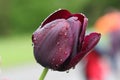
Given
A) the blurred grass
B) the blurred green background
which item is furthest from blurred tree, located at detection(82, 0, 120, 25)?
the blurred grass

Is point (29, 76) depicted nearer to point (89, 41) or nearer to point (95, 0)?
point (95, 0)

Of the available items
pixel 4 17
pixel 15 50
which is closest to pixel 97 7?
pixel 4 17

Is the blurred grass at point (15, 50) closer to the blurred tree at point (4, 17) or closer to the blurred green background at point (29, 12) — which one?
the blurred green background at point (29, 12)

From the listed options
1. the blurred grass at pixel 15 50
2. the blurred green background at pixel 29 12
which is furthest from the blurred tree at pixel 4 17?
the blurred grass at pixel 15 50

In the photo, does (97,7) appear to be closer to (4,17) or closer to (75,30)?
(4,17)

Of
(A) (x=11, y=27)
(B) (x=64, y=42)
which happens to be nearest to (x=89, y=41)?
(B) (x=64, y=42)

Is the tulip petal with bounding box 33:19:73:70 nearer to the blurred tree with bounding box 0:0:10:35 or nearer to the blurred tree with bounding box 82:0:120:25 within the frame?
the blurred tree with bounding box 0:0:10:35

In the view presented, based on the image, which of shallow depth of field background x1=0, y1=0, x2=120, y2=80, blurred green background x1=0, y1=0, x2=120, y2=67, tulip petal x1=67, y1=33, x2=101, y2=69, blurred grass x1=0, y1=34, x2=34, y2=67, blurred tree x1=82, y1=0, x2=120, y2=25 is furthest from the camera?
blurred tree x1=82, y1=0, x2=120, y2=25
